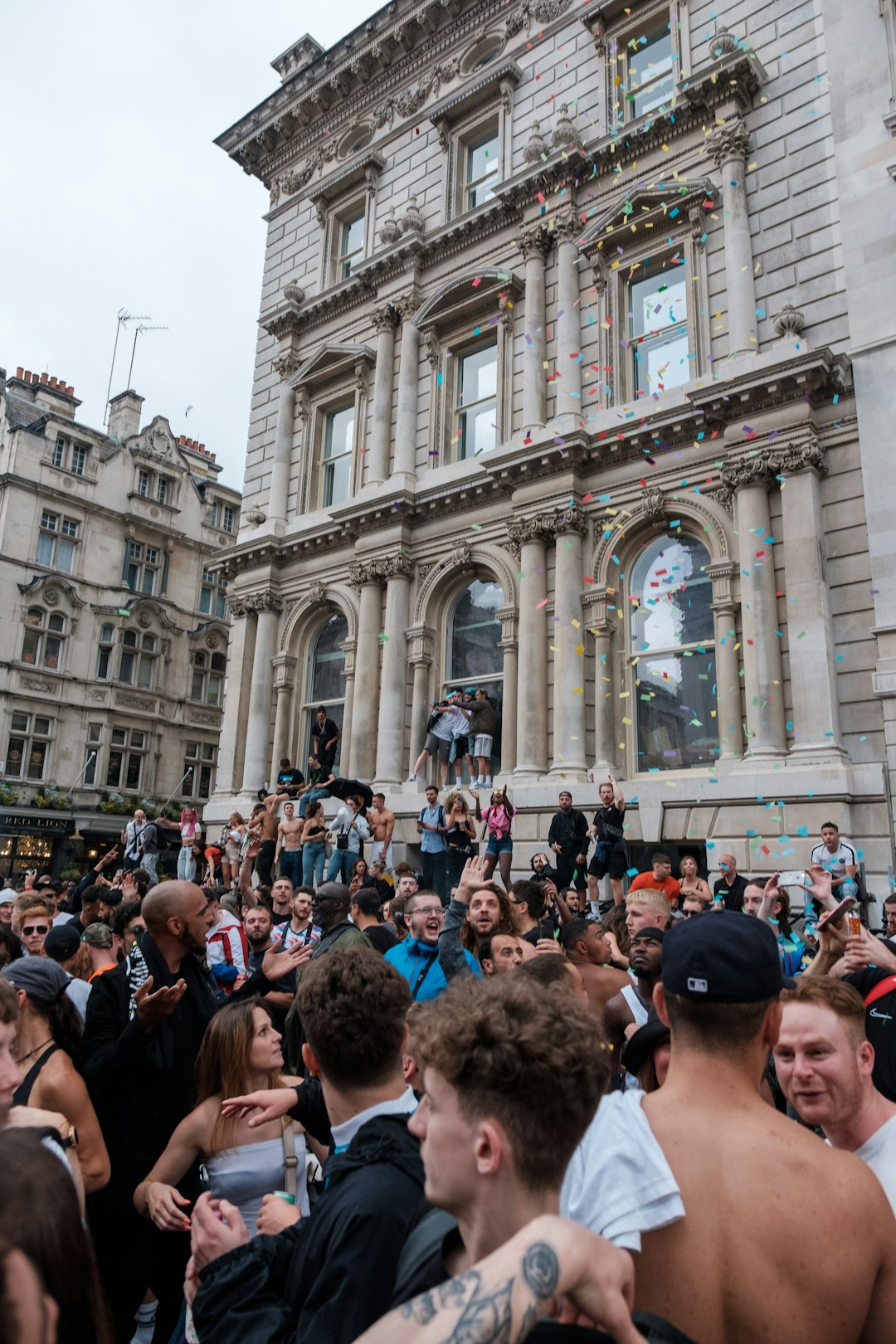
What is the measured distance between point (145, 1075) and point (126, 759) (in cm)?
3262

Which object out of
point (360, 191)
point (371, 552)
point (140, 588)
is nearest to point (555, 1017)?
point (371, 552)

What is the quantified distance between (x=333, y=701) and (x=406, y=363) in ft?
26.6

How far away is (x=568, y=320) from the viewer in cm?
1773

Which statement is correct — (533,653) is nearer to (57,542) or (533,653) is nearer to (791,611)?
(791,611)

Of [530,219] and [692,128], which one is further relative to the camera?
[530,219]

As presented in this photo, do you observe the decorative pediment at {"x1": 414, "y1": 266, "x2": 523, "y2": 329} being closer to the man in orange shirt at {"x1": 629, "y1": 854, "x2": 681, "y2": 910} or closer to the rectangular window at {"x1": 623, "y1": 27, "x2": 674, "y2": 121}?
the rectangular window at {"x1": 623, "y1": 27, "x2": 674, "y2": 121}

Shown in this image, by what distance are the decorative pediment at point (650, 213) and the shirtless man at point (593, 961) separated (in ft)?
48.8

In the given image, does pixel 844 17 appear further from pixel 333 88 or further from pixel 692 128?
pixel 333 88

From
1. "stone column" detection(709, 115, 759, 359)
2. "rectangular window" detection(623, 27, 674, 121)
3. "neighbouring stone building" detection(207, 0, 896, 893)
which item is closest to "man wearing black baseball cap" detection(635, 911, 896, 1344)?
"neighbouring stone building" detection(207, 0, 896, 893)

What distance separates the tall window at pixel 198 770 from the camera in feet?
123

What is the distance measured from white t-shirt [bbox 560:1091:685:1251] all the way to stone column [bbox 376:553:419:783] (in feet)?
53.5

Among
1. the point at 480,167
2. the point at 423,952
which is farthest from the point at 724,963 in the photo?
the point at 480,167

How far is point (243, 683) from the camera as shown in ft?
72.7

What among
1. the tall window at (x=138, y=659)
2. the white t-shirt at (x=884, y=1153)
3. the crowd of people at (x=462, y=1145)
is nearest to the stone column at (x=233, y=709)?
the tall window at (x=138, y=659)
